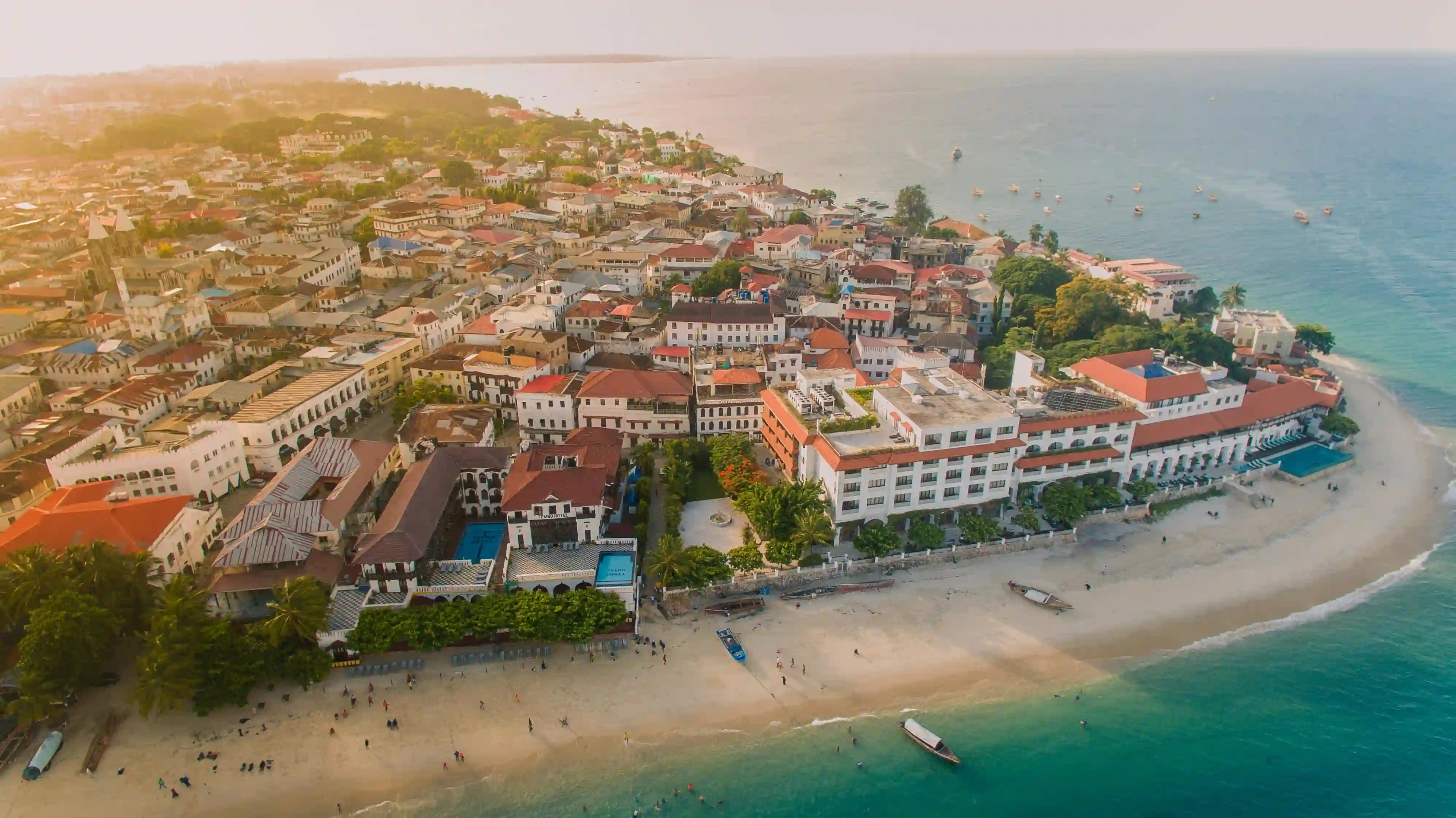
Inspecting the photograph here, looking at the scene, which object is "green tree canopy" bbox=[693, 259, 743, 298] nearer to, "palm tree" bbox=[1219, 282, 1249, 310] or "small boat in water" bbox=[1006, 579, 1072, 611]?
"small boat in water" bbox=[1006, 579, 1072, 611]

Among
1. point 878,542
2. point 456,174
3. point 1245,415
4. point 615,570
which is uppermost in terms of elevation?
point 456,174

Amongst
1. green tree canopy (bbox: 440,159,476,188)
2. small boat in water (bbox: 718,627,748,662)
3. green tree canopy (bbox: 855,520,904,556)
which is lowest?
small boat in water (bbox: 718,627,748,662)

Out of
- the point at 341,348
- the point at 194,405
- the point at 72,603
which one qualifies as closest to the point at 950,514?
the point at 72,603

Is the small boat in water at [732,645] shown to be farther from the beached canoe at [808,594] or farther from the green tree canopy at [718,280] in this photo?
the green tree canopy at [718,280]

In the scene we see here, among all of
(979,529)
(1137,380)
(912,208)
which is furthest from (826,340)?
(912,208)

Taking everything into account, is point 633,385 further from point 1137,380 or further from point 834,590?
point 1137,380

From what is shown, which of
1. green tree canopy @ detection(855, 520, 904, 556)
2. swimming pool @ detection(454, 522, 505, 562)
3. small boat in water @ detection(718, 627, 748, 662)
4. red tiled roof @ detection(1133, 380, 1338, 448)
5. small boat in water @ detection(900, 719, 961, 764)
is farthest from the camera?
red tiled roof @ detection(1133, 380, 1338, 448)

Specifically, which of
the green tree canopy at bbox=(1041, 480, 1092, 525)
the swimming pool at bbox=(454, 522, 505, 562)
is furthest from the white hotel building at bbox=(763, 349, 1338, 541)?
the swimming pool at bbox=(454, 522, 505, 562)
